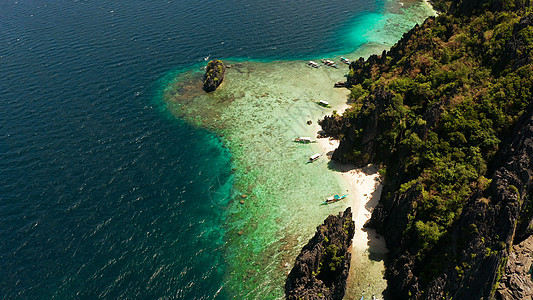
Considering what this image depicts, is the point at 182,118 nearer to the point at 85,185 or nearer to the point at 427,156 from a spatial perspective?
the point at 85,185

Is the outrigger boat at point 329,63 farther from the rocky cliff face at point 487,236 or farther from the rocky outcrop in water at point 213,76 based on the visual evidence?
the rocky cliff face at point 487,236

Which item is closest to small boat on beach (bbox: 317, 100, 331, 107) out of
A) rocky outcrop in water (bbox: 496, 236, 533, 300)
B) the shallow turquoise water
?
the shallow turquoise water

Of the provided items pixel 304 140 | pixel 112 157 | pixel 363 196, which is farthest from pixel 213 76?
pixel 363 196

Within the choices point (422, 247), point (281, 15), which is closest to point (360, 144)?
point (422, 247)

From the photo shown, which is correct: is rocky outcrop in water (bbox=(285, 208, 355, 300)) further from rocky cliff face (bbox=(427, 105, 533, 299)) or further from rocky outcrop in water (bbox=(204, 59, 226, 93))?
rocky outcrop in water (bbox=(204, 59, 226, 93))

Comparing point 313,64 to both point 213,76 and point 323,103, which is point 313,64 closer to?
point 323,103
